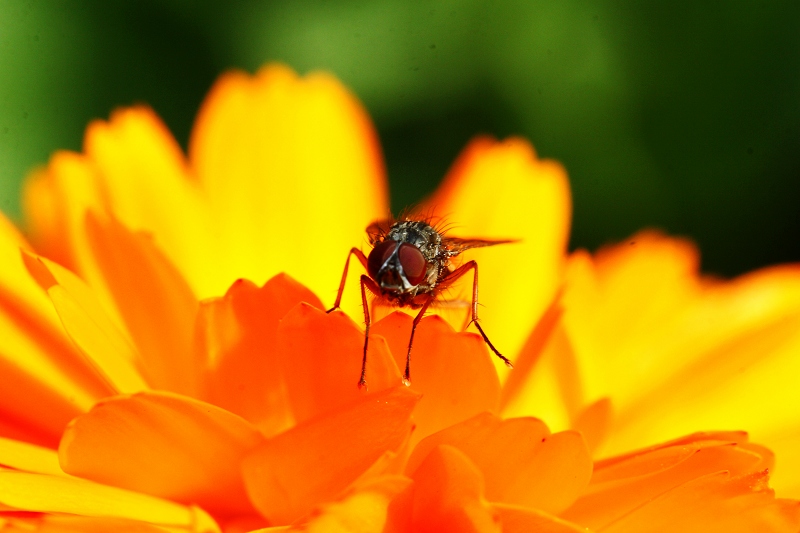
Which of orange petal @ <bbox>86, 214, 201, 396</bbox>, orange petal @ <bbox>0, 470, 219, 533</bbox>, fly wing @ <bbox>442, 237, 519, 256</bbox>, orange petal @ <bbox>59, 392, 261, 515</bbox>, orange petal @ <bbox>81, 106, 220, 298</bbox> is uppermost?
orange petal @ <bbox>81, 106, 220, 298</bbox>

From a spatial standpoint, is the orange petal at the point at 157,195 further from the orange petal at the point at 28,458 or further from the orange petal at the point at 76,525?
the orange petal at the point at 76,525

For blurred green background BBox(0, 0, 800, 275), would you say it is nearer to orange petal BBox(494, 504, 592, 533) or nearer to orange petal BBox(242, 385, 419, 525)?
orange petal BBox(242, 385, 419, 525)

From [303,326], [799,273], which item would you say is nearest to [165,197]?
[303,326]

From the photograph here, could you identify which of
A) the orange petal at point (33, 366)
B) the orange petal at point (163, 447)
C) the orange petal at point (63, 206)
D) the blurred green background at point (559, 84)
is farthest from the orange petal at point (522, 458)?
the blurred green background at point (559, 84)

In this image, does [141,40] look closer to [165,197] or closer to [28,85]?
[28,85]

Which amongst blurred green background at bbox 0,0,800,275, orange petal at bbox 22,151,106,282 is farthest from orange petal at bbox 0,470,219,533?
blurred green background at bbox 0,0,800,275

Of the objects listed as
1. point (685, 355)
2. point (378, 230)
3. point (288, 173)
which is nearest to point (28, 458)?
point (378, 230)
